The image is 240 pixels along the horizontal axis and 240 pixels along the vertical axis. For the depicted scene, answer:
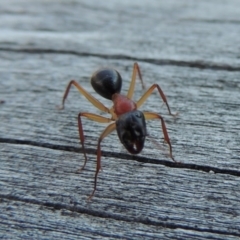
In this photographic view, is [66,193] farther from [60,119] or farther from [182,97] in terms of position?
[182,97]

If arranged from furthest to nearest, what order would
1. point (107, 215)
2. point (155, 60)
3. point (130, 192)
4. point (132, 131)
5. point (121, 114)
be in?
1. point (155, 60)
2. point (121, 114)
3. point (132, 131)
4. point (130, 192)
5. point (107, 215)

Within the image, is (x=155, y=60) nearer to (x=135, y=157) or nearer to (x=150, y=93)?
(x=150, y=93)

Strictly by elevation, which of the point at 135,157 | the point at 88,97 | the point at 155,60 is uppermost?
the point at 155,60

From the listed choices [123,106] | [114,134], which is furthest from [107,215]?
[123,106]

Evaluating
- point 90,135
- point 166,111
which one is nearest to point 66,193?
point 90,135

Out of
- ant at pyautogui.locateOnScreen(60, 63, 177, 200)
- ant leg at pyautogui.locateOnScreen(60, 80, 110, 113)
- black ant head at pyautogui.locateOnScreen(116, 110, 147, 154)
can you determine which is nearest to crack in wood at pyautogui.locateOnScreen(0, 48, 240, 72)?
ant at pyautogui.locateOnScreen(60, 63, 177, 200)

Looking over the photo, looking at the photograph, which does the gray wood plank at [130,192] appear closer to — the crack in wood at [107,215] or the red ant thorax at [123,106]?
the crack in wood at [107,215]
